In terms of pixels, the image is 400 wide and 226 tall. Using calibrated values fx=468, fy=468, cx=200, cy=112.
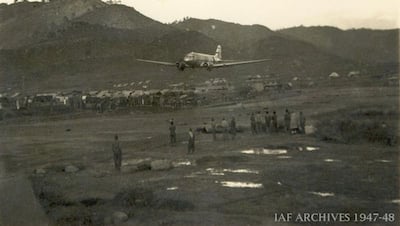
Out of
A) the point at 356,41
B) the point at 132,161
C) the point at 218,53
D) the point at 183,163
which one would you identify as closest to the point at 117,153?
the point at 132,161

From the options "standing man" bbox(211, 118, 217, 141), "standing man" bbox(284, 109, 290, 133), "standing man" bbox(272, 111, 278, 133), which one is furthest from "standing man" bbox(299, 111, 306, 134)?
"standing man" bbox(211, 118, 217, 141)

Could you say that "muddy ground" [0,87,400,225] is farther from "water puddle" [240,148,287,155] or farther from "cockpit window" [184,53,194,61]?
"cockpit window" [184,53,194,61]

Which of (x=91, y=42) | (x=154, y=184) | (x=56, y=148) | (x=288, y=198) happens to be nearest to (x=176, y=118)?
(x=154, y=184)

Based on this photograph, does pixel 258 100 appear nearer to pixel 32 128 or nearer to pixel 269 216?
pixel 269 216

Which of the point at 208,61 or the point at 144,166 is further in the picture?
the point at 208,61

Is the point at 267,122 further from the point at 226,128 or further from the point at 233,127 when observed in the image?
the point at 226,128
